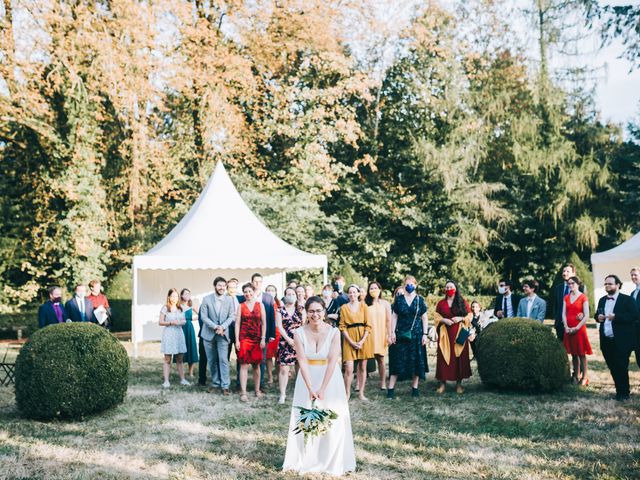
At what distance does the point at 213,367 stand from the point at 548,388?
16.4ft

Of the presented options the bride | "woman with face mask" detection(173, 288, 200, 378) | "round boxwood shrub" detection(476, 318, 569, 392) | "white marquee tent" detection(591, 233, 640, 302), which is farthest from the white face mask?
"white marquee tent" detection(591, 233, 640, 302)

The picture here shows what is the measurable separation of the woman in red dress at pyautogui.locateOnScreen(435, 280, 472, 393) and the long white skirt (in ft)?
13.0

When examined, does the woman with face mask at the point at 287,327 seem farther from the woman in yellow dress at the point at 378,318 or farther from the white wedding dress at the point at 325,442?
the white wedding dress at the point at 325,442

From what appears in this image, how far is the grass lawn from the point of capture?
5.76 meters

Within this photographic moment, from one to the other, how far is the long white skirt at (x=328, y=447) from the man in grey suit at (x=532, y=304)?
5.76 meters

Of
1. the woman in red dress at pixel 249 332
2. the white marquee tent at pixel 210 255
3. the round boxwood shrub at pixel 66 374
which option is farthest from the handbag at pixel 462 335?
the white marquee tent at pixel 210 255

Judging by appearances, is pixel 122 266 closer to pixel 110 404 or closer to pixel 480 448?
pixel 110 404

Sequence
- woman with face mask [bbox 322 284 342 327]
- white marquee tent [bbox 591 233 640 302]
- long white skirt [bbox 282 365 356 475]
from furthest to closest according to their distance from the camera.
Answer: white marquee tent [bbox 591 233 640 302] → woman with face mask [bbox 322 284 342 327] → long white skirt [bbox 282 365 356 475]

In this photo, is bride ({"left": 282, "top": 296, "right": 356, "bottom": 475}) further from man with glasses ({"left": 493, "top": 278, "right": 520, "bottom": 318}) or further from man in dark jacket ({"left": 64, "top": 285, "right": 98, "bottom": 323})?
man in dark jacket ({"left": 64, "top": 285, "right": 98, "bottom": 323})

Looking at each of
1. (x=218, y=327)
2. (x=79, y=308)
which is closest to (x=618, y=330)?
(x=218, y=327)

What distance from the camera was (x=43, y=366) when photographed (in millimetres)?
7453

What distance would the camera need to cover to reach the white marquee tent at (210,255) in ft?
47.8

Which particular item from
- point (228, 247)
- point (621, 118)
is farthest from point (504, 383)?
point (621, 118)

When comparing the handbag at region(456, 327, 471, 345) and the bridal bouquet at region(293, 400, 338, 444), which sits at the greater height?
the handbag at region(456, 327, 471, 345)
